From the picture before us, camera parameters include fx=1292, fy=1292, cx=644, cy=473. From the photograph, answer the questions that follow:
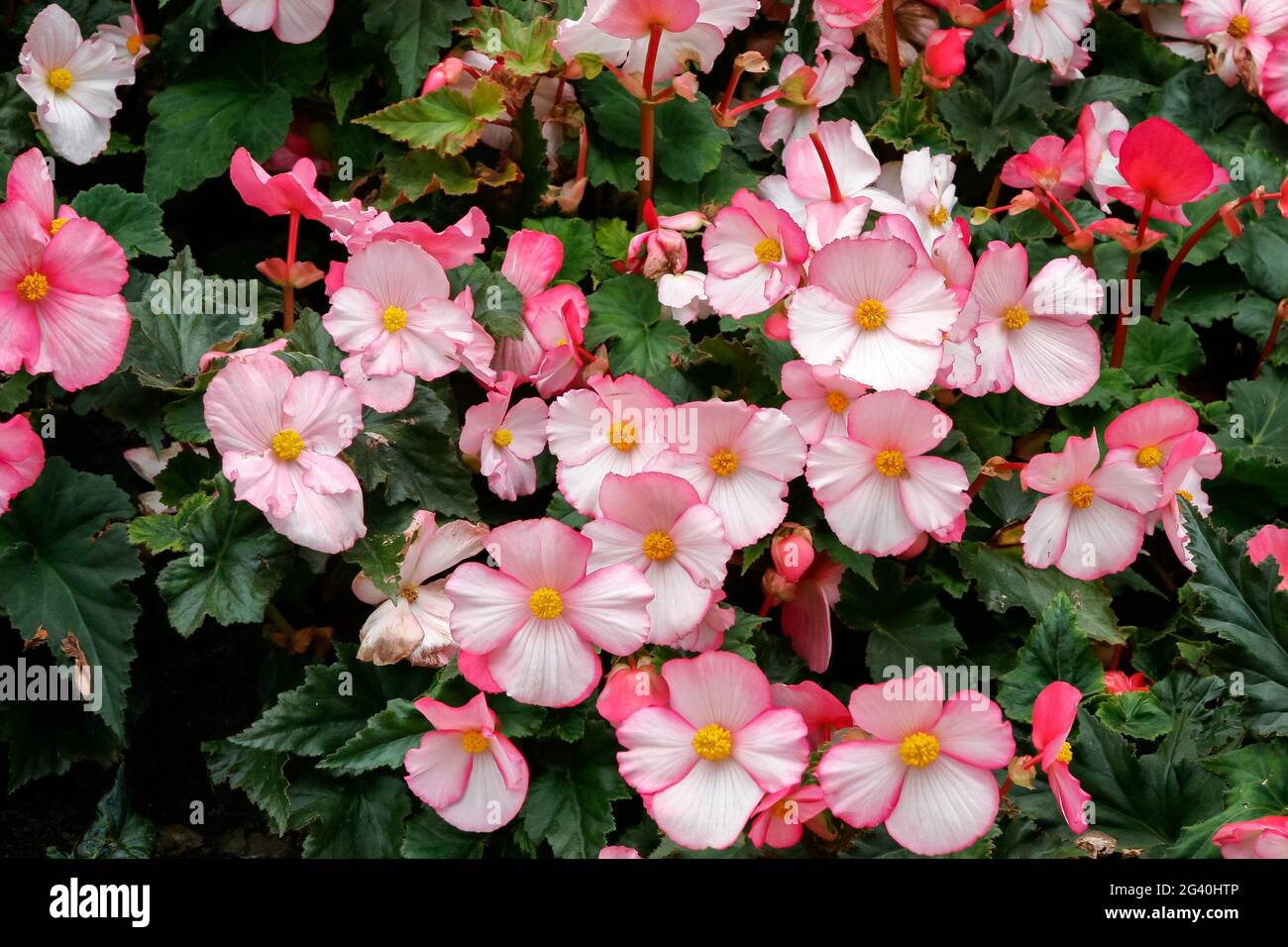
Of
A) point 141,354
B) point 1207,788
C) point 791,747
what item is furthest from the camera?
point 141,354

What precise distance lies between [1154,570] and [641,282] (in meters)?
0.72

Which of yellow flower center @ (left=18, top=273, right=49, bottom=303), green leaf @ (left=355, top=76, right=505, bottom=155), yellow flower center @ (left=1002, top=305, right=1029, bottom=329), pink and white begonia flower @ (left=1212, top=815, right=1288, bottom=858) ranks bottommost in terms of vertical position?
pink and white begonia flower @ (left=1212, top=815, right=1288, bottom=858)

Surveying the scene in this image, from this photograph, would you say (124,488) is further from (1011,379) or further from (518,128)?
(1011,379)

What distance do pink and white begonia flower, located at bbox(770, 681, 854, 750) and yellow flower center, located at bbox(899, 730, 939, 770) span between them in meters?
0.14

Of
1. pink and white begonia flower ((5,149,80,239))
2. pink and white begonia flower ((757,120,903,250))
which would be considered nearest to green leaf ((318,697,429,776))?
pink and white begonia flower ((5,149,80,239))

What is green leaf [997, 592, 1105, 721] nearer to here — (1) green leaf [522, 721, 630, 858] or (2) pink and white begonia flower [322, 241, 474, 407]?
(1) green leaf [522, 721, 630, 858]

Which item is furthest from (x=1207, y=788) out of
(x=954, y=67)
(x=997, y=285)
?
(x=954, y=67)

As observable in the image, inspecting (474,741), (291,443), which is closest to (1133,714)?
(474,741)

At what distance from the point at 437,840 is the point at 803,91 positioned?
98 cm

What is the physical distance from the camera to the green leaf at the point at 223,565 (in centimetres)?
122

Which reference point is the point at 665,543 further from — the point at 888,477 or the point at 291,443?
the point at 291,443

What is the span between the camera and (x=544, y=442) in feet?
4.71

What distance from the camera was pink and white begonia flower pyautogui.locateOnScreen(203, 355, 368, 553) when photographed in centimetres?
120

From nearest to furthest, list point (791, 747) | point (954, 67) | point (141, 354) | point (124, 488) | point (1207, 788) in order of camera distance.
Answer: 1. point (791, 747)
2. point (1207, 788)
3. point (141, 354)
4. point (124, 488)
5. point (954, 67)
